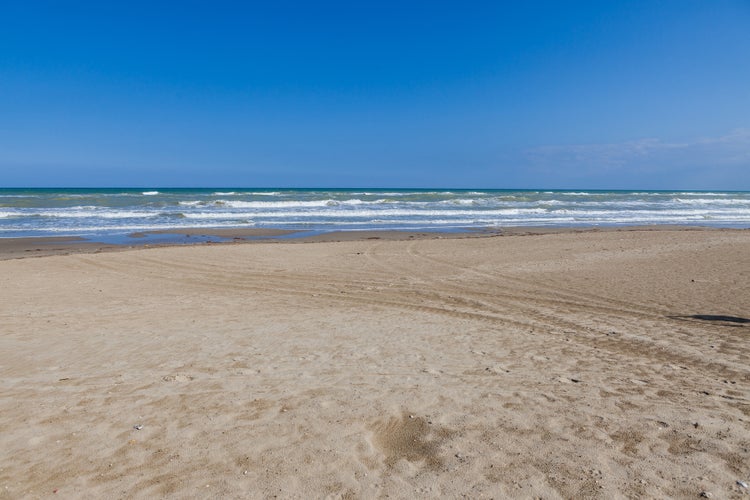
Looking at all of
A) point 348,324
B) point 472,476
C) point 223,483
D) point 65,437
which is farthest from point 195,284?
point 472,476

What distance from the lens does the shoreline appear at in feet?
54.2

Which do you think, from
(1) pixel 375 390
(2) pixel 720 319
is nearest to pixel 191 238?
(1) pixel 375 390

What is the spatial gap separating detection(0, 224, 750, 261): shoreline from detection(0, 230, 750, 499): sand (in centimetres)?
652

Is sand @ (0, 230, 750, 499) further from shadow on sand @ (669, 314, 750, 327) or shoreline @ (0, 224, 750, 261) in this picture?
shoreline @ (0, 224, 750, 261)

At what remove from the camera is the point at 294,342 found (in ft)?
21.1

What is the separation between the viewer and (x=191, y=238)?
66.1 ft

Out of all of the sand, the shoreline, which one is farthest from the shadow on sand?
the shoreline

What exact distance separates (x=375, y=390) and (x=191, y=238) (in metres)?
17.1

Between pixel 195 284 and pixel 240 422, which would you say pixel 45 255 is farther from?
pixel 240 422

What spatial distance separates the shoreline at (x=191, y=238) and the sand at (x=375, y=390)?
6518 mm

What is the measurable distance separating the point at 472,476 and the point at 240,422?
6.26 feet

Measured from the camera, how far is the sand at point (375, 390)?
337 cm

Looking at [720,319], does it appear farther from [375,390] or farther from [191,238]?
[191,238]

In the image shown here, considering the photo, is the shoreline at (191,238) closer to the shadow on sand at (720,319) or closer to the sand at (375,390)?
the sand at (375,390)
